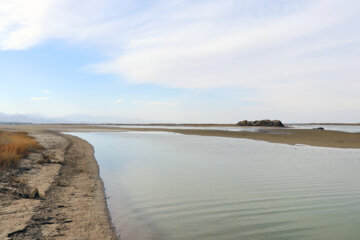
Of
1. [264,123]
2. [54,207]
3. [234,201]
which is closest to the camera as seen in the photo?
[54,207]

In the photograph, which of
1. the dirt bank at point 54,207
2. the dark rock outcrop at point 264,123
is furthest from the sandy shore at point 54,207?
the dark rock outcrop at point 264,123

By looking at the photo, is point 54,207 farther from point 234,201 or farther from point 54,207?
Answer: point 234,201

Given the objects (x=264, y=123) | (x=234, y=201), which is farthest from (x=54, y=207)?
(x=264, y=123)

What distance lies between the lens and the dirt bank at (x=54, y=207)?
600 centimetres

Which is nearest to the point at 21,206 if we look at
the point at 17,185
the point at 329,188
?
the point at 17,185

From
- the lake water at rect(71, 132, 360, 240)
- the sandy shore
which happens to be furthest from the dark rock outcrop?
the sandy shore

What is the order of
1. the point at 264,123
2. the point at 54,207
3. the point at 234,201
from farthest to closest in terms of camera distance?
the point at 264,123, the point at 234,201, the point at 54,207

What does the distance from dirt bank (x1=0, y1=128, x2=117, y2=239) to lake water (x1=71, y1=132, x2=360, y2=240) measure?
20.6 inches

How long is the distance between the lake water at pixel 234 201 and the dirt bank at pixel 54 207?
523mm

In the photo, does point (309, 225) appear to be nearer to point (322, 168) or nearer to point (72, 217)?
point (72, 217)

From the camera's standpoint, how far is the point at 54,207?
25.2ft

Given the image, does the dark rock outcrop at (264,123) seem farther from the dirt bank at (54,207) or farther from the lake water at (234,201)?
the dirt bank at (54,207)

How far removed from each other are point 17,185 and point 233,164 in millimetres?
10778

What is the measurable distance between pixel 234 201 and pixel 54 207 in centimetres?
539
